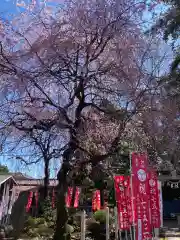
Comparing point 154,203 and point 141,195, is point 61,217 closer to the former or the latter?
point 141,195

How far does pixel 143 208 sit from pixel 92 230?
6293mm

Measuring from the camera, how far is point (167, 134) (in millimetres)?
9023

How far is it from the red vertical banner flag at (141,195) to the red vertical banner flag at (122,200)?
1.86 metres

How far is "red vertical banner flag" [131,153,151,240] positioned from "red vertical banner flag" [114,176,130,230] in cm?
186

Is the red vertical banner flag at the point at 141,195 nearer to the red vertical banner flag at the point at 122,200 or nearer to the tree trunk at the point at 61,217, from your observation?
the red vertical banner flag at the point at 122,200

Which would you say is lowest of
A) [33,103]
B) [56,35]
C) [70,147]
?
[70,147]

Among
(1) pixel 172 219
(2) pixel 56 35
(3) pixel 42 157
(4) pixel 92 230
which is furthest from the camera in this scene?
(1) pixel 172 219

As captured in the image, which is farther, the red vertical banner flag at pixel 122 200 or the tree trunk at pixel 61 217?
the red vertical banner flag at pixel 122 200

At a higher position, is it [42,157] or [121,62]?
[121,62]

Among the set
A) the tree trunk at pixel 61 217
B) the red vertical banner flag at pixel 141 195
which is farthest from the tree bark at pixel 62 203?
the red vertical banner flag at pixel 141 195

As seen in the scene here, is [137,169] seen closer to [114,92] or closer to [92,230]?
[114,92]

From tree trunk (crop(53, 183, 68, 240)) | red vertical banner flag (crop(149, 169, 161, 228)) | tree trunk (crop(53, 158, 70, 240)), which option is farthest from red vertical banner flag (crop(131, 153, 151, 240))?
tree trunk (crop(53, 183, 68, 240))

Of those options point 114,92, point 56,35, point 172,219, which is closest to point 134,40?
point 114,92

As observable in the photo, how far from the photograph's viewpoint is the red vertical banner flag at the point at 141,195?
28.0 feet
